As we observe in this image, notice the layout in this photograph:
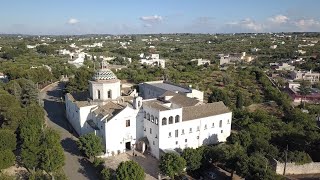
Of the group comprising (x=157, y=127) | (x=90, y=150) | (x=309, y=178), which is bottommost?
(x=309, y=178)

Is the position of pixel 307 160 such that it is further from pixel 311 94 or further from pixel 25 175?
pixel 311 94

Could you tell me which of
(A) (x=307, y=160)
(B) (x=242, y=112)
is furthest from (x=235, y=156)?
(B) (x=242, y=112)

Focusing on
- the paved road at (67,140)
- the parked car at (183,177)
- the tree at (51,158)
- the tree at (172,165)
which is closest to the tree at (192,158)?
the parked car at (183,177)

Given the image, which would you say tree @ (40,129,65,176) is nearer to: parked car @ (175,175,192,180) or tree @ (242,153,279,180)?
parked car @ (175,175,192,180)

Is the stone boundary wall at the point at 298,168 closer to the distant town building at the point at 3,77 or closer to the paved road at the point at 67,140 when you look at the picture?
the paved road at the point at 67,140

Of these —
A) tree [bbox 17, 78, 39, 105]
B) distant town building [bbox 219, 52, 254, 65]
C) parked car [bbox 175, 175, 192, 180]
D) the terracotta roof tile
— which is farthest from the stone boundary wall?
distant town building [bbox 219, 52, 254, 65]

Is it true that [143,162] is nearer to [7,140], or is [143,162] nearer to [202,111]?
[202,111]
